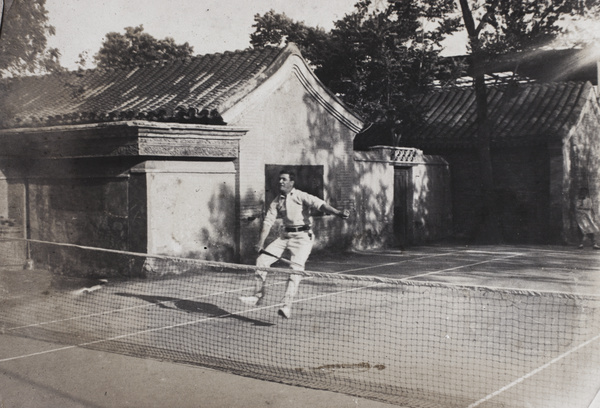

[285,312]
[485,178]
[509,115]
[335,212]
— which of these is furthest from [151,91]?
[509,115]

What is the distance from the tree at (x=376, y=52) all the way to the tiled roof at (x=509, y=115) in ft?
9.08

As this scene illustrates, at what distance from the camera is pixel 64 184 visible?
1377 centimetres

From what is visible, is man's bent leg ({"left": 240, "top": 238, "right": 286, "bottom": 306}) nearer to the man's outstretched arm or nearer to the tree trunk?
the man's outstretched arm

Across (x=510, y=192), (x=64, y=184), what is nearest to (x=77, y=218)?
(x=64, y=184)

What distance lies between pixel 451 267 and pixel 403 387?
9707 millimetres

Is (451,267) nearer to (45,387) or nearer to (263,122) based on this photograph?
(263,122)

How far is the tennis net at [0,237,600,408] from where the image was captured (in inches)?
245

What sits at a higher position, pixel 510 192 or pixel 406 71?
pixel 406 71

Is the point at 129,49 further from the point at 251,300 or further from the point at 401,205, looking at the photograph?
the point at 251,300

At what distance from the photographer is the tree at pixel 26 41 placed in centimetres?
786

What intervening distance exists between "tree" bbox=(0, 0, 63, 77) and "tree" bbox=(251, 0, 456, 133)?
13116mm

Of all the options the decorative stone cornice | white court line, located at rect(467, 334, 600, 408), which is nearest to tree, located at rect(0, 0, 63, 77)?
the decorative stone cornice

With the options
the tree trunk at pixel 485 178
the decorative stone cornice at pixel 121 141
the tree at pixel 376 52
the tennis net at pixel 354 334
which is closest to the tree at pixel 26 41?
the tennis net at pixel 354 334

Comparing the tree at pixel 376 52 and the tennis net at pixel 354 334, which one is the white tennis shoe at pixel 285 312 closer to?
the tennis net at pixel 354 334
